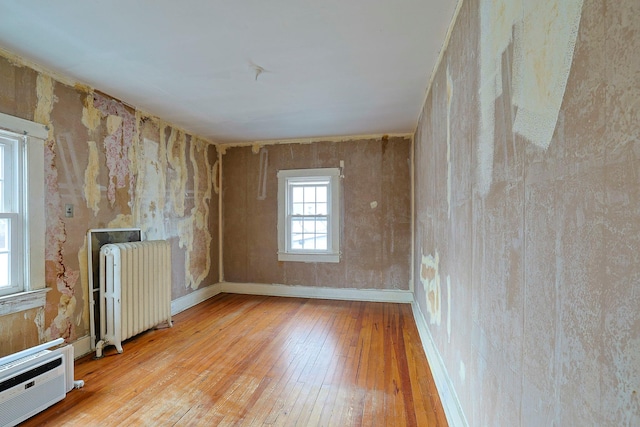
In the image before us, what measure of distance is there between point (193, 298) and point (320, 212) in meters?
2.34

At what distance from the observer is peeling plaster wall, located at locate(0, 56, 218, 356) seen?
2285mm

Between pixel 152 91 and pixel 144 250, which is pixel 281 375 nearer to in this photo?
pixel 144 250

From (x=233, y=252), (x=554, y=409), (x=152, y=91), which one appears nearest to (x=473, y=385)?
(x=554, y=409)

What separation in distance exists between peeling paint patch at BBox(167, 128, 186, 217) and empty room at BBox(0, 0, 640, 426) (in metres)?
0.04

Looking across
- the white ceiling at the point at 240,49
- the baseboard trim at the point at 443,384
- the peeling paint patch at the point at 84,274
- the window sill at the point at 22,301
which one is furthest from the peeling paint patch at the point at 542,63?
the peeling paint patch at the point at 84,274

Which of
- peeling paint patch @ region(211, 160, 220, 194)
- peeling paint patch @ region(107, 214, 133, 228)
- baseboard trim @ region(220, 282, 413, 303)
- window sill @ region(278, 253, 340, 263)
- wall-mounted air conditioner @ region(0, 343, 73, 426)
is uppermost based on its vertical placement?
peeling paint patch @ region(211, 160, 220, 194)

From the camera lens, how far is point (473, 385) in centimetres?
139

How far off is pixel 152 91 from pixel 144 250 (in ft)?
5.47

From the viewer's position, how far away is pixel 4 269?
2195mm

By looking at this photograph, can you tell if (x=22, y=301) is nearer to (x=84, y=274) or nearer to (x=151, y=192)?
(x=84, y=274)

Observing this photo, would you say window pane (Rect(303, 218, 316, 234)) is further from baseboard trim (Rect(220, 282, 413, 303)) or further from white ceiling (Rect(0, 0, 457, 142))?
white ceiling (Rect(0, 0, 457, 142))

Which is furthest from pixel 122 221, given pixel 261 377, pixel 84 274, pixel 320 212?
pixel 320 212

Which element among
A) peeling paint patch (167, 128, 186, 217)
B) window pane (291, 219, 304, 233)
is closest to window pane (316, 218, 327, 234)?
window pane (291, 219, 304, 233)

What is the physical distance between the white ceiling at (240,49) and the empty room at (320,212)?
2 cm
